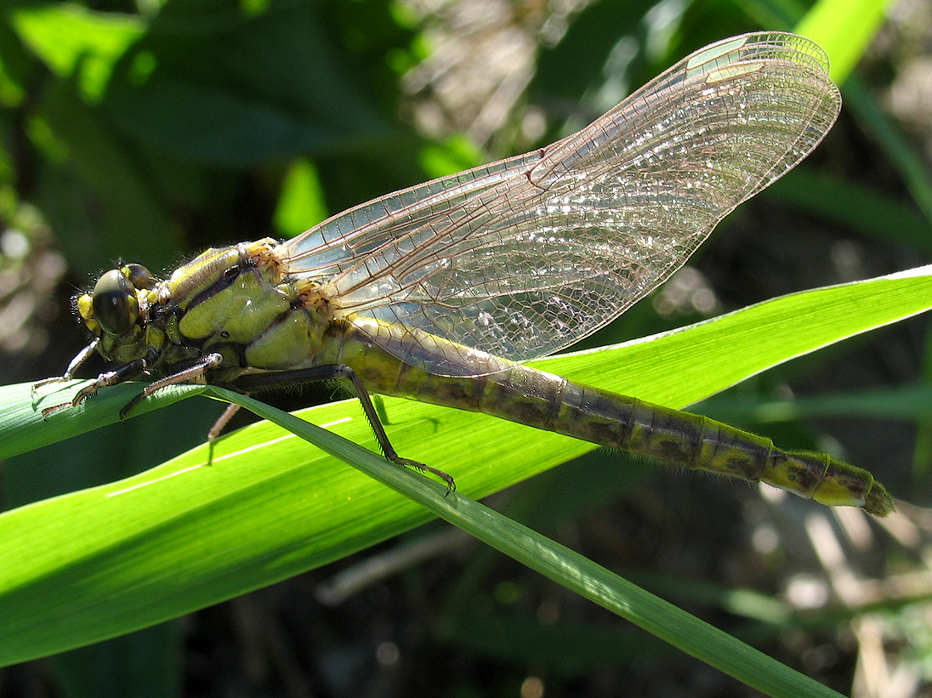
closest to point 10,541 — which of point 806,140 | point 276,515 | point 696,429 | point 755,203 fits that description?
point 276,515

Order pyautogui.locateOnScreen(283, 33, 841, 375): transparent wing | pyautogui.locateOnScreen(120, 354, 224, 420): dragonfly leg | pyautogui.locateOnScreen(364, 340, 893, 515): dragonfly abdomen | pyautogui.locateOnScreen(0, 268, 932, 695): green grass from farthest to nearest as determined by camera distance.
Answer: pyautogui.locateOnScreen(283, 33, 841, 375): transparent wing, pyautogui.locateOnScreen(364, 340, 893, 515): dragonfly abdomen, pyautogui.locateOnScreen(120, 354, 224, 420): dragonfly leg, pyautogui.locateOnScreen(0, 268, 932, 695): green grass

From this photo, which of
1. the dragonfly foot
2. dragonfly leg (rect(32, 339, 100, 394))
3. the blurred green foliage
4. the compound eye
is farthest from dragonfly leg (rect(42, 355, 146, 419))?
the blurred green foliage

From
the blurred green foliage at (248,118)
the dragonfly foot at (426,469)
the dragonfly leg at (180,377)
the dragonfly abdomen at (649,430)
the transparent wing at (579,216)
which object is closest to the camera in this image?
the dragonfly leg at (180,377)

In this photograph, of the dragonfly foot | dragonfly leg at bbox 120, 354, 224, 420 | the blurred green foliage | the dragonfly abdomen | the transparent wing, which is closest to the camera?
dragonfly leg at bbox 120, 354, 224, 420

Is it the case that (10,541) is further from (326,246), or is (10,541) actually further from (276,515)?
(326,246)

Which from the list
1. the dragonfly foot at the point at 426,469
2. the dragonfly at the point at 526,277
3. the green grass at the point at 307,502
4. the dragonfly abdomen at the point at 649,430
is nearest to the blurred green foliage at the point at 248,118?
the dragonfly at the point at 526,277

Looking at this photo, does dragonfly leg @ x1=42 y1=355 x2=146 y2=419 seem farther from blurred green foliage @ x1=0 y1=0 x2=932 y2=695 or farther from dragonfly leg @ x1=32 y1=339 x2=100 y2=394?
blurred green foliage @ x1=0 y1=0 x2=932 y2=695

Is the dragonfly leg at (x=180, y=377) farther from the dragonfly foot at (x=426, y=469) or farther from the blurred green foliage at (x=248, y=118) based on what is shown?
the blurred green foliage at (x=248, y=118)

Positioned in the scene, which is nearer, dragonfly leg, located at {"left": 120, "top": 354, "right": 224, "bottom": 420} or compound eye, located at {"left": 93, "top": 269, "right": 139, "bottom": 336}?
dragonfly leg, located at {"left": 120, "top": 354, "right": 224, "bottom": 420}
